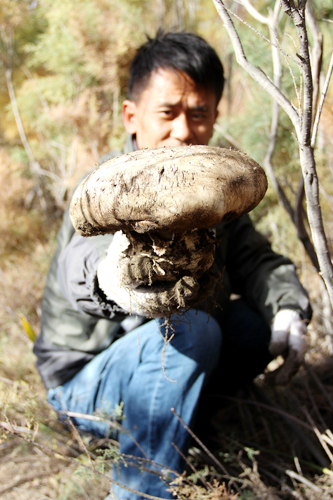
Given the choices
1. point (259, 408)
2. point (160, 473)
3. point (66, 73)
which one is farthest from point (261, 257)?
point (66, 73)

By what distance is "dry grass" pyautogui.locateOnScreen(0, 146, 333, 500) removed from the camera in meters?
1.05

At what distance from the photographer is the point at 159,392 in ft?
3.65

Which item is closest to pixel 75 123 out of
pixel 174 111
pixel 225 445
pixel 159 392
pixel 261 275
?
pixel 174 111

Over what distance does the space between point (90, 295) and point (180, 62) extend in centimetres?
96

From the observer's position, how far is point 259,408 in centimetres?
152

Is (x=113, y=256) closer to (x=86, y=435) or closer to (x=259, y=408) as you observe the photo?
(x=86, y=435)

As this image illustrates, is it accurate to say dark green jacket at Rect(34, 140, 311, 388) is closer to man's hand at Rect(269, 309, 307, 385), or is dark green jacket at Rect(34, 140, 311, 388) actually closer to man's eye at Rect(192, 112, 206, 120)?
man's hand at Rect(269, 309, 307, 385)

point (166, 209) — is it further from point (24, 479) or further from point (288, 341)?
point (24, 479)

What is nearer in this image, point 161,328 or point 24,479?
point 161,328

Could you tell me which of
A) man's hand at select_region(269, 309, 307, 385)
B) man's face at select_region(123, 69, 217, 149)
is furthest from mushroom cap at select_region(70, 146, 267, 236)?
man's hand at select_region(269, 309, 307, 385)

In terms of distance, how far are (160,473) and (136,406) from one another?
20 cm

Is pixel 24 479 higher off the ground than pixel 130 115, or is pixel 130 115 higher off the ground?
pixel 130 115

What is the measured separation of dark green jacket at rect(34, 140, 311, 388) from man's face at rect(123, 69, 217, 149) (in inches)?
7.9

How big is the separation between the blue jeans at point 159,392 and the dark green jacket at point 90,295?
0.52 feet
